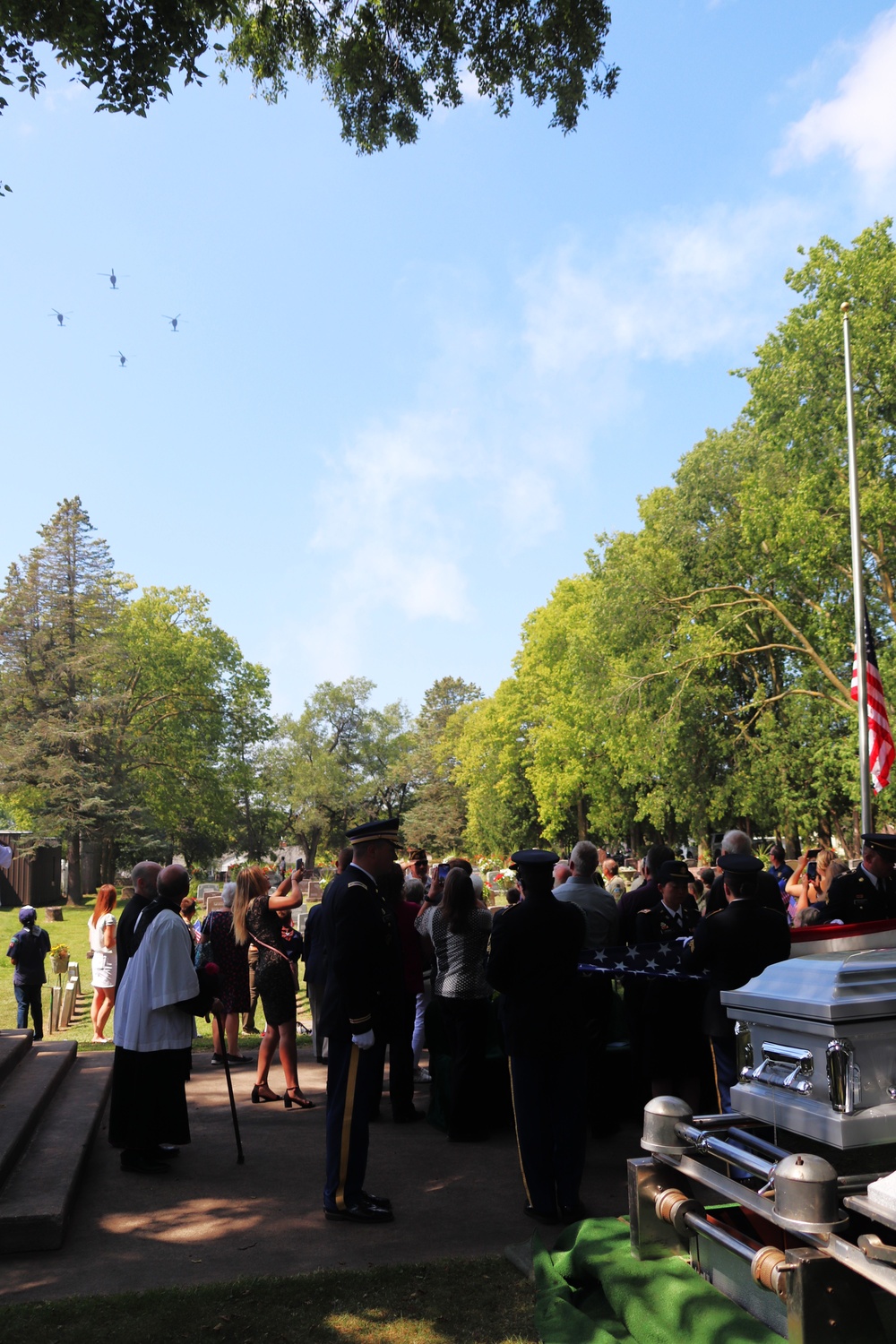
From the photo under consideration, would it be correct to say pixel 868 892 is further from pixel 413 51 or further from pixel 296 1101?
pixel 413 51

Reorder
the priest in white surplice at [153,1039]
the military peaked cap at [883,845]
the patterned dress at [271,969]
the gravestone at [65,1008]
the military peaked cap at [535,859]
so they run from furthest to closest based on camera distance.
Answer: the gravestone at [65,1008] → the patterned dress at [271,969] → the military peaked cap at [883,845] → the priest in white surplice at [153,1039] → the military peaked cap at [535,859]

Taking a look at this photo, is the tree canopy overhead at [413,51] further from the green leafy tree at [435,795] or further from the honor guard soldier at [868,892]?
the green leafy tree at [435,795]

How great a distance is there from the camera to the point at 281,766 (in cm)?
9031

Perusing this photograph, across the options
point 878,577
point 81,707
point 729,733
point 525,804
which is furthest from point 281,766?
point 878,577

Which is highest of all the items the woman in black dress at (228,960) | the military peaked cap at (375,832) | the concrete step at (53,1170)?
the military peaked cap at (375,832)

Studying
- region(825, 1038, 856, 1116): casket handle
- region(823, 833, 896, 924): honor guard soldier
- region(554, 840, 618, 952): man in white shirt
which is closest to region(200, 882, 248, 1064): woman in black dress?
region(554, 840, 618, 952): man in white shirt

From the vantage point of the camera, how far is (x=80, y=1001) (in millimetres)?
18422

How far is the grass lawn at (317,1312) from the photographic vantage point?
4.63 meters

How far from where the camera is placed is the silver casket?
128 inches

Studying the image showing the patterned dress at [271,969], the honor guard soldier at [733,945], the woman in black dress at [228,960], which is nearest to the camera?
the honor guard soldier at [733,945]

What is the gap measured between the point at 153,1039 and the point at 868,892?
5.70 metres

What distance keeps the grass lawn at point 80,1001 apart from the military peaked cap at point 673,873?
5.90 m

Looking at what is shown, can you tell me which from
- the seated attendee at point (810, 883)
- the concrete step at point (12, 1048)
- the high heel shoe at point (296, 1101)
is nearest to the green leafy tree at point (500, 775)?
the seated attendee at point (810, 883)

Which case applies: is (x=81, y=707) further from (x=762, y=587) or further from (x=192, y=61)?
(x=192, y=61)
